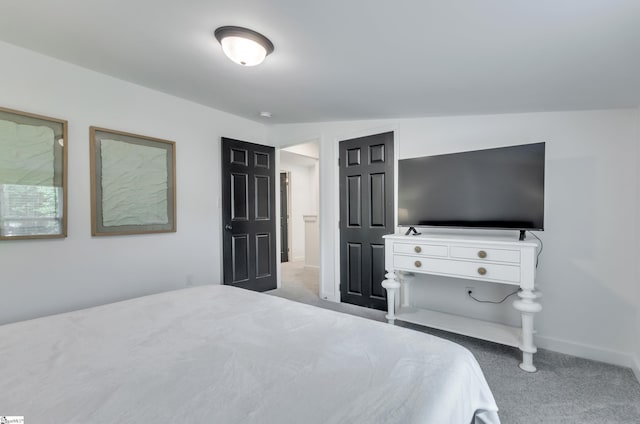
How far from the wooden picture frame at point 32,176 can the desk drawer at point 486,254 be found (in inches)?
124

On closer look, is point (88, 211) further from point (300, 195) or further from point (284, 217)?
point (300, 195)

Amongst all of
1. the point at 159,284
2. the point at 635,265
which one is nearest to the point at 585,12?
the point at 635,265

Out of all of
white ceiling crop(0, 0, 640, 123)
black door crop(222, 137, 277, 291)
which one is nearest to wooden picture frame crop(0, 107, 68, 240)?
white ceiling crop(0, 0, 640, 123)

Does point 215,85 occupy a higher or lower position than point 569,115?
higher

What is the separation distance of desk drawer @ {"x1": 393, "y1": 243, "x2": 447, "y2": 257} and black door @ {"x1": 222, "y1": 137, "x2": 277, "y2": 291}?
1.96 metres

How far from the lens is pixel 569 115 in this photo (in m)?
2.33

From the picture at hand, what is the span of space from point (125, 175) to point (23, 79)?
94 centimetres

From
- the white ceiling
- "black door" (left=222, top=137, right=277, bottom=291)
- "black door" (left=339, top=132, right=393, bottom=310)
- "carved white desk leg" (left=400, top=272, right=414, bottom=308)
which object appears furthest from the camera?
"black door" (left=222, top=137, right=277, bottom=291)

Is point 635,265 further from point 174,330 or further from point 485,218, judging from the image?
point 174,330

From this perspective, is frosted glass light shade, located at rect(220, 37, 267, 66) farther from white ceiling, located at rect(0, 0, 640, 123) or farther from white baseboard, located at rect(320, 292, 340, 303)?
white baseboard, located at rect(320, 292, 340, 303)

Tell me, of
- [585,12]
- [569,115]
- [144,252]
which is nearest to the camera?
[585,12]

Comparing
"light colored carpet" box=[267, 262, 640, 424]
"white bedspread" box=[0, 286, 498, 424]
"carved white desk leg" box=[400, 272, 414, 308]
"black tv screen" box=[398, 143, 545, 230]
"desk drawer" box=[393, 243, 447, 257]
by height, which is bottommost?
"light colored carpet" box=[267, 262, 640, 424]

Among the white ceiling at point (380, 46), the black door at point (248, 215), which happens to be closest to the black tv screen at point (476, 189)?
the white ceiling at point (380, 46)

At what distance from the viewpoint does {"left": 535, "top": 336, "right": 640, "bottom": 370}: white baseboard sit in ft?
6.98
